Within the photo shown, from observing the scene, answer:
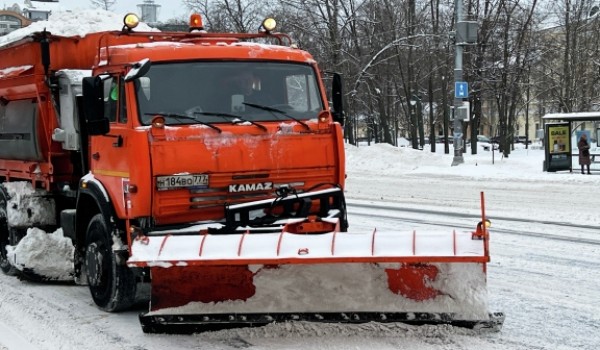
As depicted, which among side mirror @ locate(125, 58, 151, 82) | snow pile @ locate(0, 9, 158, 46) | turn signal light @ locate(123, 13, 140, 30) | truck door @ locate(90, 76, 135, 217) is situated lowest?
truck door @ locate(90, 76, 135, 217)

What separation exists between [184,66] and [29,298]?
305cm

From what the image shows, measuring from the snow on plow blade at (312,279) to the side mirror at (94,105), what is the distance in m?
1.48

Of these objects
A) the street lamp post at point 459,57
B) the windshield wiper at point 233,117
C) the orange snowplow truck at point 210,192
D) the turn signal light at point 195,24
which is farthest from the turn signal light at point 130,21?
the street lamp post at point 459,57

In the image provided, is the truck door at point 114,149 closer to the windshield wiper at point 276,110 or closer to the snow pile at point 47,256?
the windshield wiper at point 276,110

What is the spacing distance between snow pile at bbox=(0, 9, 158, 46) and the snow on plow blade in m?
3.86

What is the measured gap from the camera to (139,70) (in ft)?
21.9

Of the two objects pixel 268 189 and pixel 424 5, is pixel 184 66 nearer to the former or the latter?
pixel 268 189

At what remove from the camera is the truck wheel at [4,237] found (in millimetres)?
9609

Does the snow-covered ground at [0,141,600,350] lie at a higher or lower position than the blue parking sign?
lower

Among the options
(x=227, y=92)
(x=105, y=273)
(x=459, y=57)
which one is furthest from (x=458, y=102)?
(x=105, y=273)

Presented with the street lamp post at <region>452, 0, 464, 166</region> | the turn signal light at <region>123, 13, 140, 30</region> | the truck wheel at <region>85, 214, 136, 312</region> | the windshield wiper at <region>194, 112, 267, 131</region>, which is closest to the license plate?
the windshield wiper at <region>194, 112, 267, 131</region>

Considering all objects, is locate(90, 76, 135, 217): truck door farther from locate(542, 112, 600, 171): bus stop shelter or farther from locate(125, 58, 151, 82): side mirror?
locate(542, 112, 600, 171): bus stop shelter

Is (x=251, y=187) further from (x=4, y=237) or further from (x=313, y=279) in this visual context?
(x=4, y=237)

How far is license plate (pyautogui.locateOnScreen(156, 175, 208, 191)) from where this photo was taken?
6566mm
